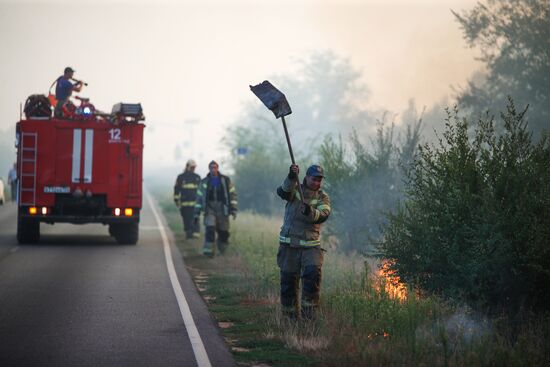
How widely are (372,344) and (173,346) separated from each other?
2.00m

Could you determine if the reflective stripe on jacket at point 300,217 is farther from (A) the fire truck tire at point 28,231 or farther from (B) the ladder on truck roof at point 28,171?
(A) the fire truck tire at point 28,231

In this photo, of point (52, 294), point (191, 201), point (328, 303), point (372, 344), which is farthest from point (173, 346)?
point (191, 201)

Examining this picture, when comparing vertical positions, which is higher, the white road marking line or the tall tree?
the tall tree

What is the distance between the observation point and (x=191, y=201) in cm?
Result: 2381

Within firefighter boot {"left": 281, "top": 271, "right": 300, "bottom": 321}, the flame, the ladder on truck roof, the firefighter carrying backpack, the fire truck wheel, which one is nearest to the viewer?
firefighter boot {"left": 281, "top": 271, "right": 300, "bottom": 321}

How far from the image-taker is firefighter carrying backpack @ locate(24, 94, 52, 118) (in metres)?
20.1

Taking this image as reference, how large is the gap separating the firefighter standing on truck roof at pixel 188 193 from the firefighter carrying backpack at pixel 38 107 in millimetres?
4191

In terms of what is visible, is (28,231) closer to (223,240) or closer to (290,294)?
(223,240)

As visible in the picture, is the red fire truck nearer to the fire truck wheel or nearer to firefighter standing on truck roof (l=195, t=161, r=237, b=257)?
the fire truck wheel

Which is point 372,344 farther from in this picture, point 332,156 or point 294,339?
point 332,156

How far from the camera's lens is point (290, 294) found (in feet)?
33.8

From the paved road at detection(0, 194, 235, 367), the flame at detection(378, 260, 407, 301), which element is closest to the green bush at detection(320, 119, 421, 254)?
the paved road at detection(0, 194, 235, 367)

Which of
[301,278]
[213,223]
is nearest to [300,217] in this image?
[301,278]

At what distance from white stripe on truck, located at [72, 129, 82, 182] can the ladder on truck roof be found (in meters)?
0.84
